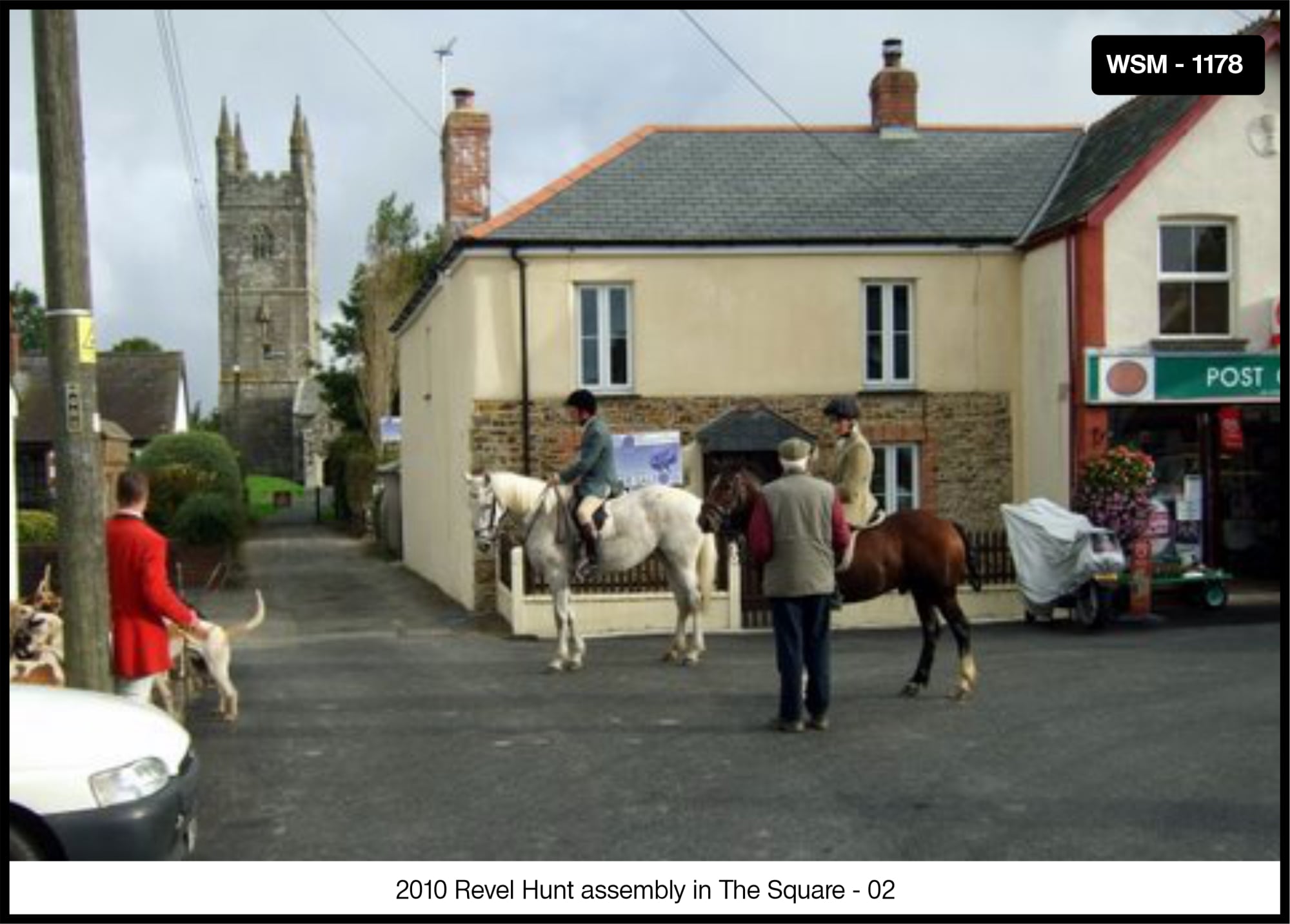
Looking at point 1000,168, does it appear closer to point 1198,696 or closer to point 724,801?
point 1198,696

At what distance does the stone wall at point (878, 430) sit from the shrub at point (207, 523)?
7086 millimetres

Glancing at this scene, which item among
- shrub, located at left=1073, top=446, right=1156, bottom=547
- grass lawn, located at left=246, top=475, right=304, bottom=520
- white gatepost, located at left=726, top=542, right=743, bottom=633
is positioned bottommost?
grass lawn, located at left=246, top=475, right=304, bottom=520

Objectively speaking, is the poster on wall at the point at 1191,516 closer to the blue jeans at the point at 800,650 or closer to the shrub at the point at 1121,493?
the shrub at the point at 1121,493

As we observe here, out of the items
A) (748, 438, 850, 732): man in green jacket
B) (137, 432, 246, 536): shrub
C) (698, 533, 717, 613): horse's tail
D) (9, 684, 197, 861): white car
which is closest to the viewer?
(9, 684, 197, 861): white car

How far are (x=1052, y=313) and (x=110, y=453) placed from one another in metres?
21.4

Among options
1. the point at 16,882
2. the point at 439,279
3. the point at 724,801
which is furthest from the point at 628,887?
the point at 439,279

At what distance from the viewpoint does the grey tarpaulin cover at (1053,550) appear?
1677 centimetres

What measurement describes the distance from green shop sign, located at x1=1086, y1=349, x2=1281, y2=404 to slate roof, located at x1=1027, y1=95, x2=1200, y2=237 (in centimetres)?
221

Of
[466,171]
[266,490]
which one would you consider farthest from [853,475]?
[266,490]

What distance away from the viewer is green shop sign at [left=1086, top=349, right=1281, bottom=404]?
19.2 meters

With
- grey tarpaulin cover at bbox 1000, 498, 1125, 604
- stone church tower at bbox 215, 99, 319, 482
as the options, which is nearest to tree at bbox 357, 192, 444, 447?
grey tarpaulin cover at bbox 1000, 498, 1125, 604

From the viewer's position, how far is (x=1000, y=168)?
23.5 m

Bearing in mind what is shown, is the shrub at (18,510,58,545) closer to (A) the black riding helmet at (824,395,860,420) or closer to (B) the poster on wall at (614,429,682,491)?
(B) the poster on wall at (614,429,682,491)

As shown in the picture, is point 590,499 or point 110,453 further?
point 110,453
